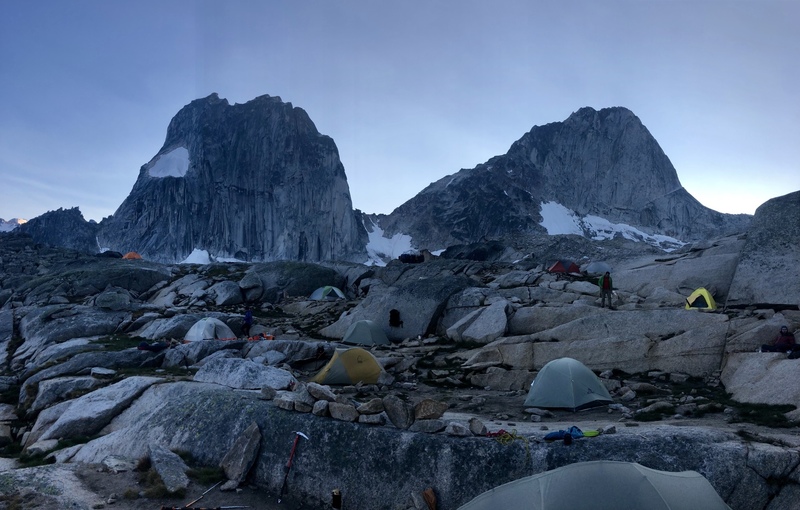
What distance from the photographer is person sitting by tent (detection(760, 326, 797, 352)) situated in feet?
56.6

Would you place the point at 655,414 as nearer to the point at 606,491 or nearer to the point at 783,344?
the point at 783,344

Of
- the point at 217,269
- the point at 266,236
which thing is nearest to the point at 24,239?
the point at 217,269

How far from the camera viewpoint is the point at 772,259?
26.6 metres

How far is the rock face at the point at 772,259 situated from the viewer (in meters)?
25.3

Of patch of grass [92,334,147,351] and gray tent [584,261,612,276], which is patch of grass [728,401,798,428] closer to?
patch of grass [92,334,147,351]

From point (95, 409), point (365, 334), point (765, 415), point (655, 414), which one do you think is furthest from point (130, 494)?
point (365, 334)

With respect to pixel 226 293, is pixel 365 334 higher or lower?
lower

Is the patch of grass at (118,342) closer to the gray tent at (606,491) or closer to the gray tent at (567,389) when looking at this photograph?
the gray tent at (567,389)

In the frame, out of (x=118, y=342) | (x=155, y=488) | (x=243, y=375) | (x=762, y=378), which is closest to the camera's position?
(x=155, y=488)

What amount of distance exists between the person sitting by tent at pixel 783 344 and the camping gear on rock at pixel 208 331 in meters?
26.0

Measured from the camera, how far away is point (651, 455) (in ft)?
36.9

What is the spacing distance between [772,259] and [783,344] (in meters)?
11.5

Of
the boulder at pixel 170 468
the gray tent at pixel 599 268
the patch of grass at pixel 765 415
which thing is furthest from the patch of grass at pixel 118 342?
the gray tent at pixel 599 268

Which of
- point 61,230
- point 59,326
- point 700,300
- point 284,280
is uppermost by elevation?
point 61,230
